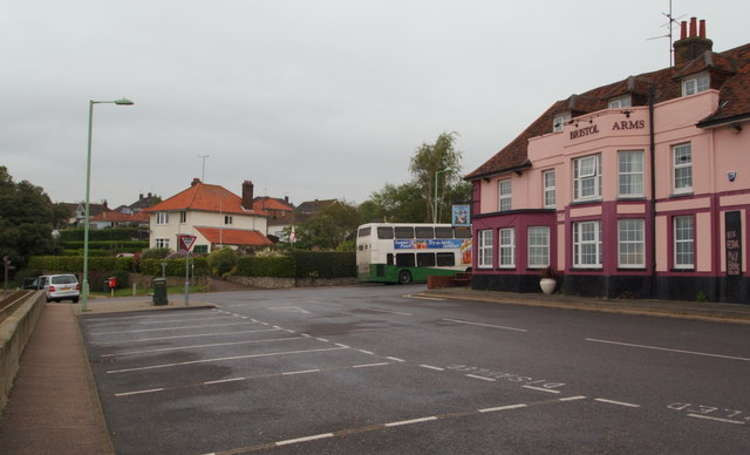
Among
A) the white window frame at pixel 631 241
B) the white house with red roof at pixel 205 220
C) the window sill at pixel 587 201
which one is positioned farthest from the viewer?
the white house with red roof at pixel 205 220

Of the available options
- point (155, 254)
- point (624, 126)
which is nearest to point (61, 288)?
point (155, 254)

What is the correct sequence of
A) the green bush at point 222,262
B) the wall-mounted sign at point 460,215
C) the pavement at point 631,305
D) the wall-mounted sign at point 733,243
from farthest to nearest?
the green bush at point 222,262 → the wall-mounted sign at point 460,215 → the wall-mounted sign at point 733,243 → the pavement at point 631,305

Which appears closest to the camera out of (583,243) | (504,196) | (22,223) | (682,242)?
(682,242)

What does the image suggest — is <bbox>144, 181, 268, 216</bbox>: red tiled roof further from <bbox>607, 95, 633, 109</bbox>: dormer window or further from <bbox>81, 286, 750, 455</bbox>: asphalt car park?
<bbox>81, 286, 750, 455</bbox>: asphalt car park

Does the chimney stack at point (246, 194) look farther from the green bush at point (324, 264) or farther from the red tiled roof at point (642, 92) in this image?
the red tiled roof at point (642, 92)

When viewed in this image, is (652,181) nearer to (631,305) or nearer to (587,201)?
(587,201)

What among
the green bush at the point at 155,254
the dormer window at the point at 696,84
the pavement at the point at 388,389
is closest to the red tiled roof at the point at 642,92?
the dormer window at the point at 696,84

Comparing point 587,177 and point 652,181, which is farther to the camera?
point 587,177

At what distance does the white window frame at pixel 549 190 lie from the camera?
29234 mm

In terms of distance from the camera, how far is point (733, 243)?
827 inches

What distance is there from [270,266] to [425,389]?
40011 millimetres

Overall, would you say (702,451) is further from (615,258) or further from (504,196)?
(504,196)

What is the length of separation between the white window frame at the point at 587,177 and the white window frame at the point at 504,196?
208 inches

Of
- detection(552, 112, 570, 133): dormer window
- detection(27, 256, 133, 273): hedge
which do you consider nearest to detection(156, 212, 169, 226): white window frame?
detection(27, 256, 133, 273): hedge
